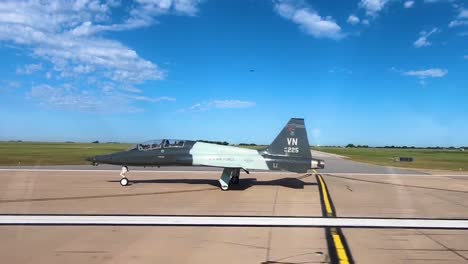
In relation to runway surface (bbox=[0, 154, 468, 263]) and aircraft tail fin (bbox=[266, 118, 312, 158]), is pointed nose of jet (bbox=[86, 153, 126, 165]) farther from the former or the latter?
aircraft tail fin (bbox=[266, 118, 312, 158])

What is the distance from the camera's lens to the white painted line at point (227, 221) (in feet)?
38.3

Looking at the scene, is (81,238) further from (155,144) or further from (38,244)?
(155,144)

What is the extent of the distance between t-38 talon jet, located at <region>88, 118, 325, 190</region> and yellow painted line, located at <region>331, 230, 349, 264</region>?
996 cm

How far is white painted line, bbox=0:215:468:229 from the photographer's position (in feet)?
38.3

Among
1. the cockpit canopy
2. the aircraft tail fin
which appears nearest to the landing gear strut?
the aircraft tail fin

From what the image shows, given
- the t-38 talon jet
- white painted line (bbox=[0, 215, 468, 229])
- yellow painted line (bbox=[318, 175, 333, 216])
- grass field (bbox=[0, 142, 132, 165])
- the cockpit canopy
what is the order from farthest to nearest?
1. grass field (bbox=[0, 142, 132, 165])
2. the cockpit canopy
3. the t-38 talon jet
4. yellow painted line (bbox=[318, 175, 333, 216])
5. white painted line (bbox=[0, 215, 468, 229])

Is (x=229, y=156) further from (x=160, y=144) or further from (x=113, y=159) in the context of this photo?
(x=113, y=159)

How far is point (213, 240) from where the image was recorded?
9.71 metres

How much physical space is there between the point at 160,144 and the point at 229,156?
366 centimetres

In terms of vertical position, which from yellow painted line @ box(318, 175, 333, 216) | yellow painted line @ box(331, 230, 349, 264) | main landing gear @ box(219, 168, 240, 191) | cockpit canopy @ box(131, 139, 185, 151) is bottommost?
yellow painted line @ box(331, 230, 349, 264)

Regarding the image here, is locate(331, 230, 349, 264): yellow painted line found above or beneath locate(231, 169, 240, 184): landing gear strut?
beneath

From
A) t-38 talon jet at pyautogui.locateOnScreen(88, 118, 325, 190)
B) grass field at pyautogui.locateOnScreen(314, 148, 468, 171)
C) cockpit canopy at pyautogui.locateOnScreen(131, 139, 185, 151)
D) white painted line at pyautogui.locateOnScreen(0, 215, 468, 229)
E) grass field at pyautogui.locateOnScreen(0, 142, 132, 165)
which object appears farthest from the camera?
grass field at pyautogui.locateOnScreen(314, 148, 468, 171)

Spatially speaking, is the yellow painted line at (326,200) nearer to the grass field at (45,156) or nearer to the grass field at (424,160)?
the grass field at (424,160)

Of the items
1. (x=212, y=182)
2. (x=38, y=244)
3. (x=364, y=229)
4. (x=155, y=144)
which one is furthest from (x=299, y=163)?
(x=38, y=244)
